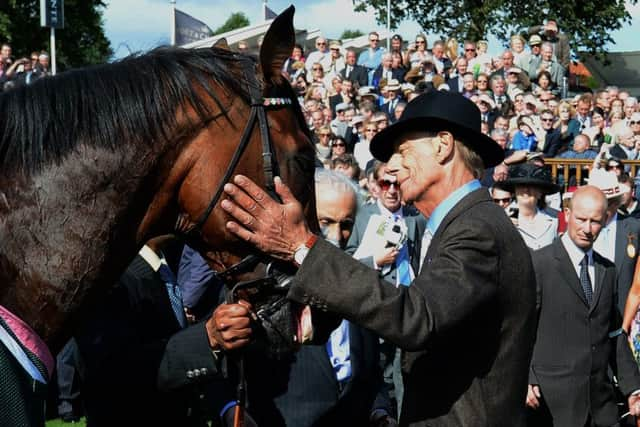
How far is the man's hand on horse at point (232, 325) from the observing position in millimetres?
2820

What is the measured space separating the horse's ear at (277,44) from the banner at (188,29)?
17027 millimetres

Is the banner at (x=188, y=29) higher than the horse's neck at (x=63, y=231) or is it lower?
higher

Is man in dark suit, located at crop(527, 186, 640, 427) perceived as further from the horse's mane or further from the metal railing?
the metal railing

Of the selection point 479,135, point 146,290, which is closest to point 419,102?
point 479,135

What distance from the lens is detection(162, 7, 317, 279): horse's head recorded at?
258 centimetres

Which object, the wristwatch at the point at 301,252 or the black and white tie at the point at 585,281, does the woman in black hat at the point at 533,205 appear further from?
the wristwatch at the point at 301,252

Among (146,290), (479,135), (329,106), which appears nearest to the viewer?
(479,135)

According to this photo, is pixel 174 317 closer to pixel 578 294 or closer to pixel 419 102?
pixel 419 102

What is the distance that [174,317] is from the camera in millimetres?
3703

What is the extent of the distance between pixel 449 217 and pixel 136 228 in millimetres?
1085

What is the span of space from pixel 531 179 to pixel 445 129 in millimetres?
4818

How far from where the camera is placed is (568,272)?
5996 millimetres

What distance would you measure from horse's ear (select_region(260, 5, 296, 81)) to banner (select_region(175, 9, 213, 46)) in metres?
17.0

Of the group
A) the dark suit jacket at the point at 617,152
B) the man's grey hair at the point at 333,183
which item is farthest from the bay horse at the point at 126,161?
the dark suit jacket at the point at 617,152
